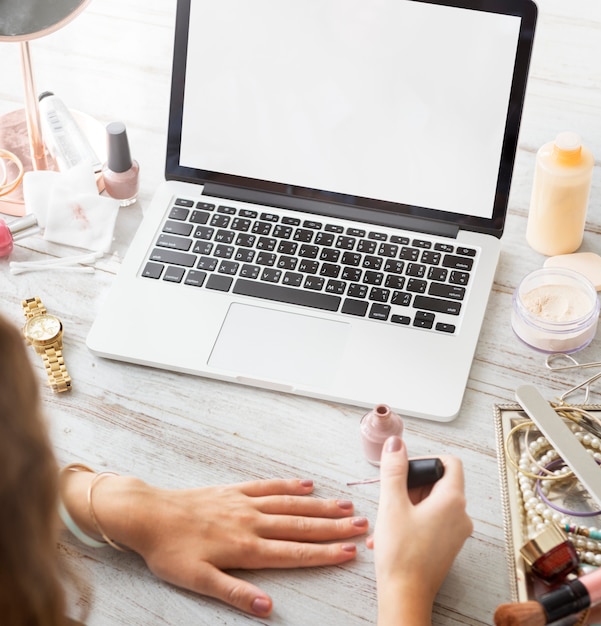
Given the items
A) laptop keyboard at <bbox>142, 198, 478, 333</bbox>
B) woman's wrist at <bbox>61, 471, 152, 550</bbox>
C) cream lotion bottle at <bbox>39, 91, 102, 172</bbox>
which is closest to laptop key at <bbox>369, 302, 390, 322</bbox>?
laptop keyboard at <bbox>142, 198, 478, 333</bbox>

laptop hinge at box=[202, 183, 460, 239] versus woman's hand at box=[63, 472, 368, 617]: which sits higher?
laptop hinge at box=[202, 183, 460, 239]

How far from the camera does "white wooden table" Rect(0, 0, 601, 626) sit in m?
0.91

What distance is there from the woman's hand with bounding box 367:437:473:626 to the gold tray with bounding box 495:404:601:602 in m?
0.05

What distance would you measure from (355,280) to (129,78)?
0.56 metres

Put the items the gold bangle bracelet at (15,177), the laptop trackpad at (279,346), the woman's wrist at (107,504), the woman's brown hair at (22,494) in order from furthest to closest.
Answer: the gold bangle bracelet at (15,177), the laptop trackpad at (279,346), the woman's wrist at (107,504), the woman's brown hair at (22,494)

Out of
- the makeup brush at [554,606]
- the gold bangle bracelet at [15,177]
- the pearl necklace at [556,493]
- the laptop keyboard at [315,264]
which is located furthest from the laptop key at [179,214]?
the makeup brush at [554,606]

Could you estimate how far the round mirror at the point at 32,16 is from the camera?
3.62 ft

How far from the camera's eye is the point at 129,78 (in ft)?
4.87

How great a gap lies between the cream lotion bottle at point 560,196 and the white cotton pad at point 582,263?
0.01 metres

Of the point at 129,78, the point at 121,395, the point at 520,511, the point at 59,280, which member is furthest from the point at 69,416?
the point at 129,78

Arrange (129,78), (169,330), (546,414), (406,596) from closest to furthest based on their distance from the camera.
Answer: (406,596) → (546,414) → (169,330) → (129,78)

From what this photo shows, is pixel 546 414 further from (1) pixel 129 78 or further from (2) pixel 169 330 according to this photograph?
(1) pixel 129 78

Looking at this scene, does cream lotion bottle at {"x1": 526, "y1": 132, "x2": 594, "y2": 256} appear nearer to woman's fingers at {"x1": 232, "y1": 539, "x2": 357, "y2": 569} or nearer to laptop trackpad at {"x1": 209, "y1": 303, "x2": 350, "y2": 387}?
laptop trackpad at {"x1": 209, "y1": 303, "x2": 350, "y2": 387}

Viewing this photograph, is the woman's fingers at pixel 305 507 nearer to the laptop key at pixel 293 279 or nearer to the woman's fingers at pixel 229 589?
the woman's fingers at pixel 229 589
